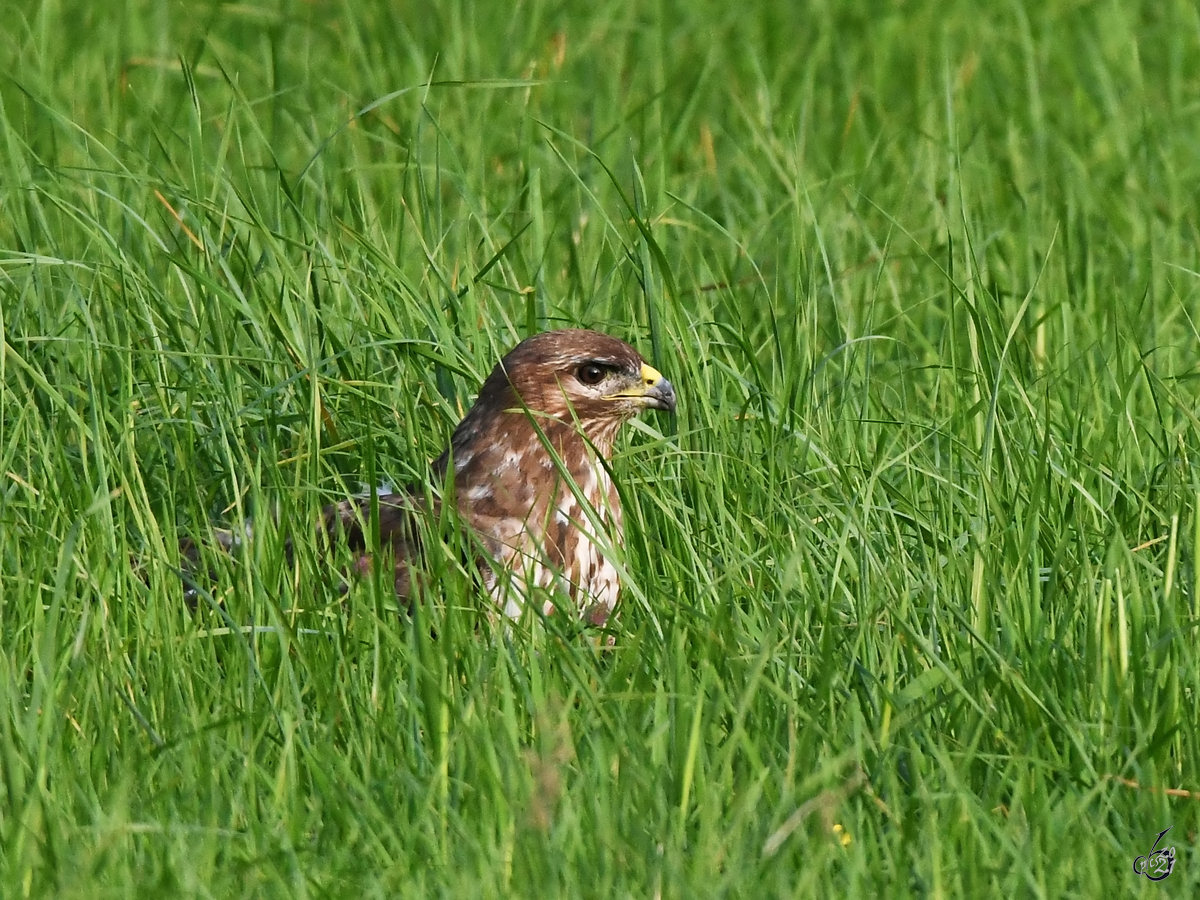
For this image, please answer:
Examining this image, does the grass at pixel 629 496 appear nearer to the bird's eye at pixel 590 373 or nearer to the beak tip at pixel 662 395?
the beak tip at pixel 662 395

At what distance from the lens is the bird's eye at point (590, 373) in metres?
5.06

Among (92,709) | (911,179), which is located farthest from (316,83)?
(92,709)

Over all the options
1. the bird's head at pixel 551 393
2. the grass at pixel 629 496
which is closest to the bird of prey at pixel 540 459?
the bird's head at pixel 551 393

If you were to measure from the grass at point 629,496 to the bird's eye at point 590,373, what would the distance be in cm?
24

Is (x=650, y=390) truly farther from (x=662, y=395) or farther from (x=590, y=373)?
(x=590, y=373)

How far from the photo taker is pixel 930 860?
3.28 meters

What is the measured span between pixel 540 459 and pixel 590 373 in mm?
260

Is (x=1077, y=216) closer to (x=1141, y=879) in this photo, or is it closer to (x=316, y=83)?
(x=316, y=83)

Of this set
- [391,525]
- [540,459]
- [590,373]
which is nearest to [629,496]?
[540,459]

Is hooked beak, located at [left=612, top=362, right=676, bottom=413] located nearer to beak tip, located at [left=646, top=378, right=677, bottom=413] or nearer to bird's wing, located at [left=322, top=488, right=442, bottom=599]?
beak tip, located at [left=646, top=378, right=677, bottom=413]

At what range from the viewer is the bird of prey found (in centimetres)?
482

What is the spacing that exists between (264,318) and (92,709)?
5.52ft

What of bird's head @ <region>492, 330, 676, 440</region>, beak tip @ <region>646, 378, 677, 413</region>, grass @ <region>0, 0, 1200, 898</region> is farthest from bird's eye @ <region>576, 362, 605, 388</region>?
grass @ <region>0, 0, 1200, 898</region>

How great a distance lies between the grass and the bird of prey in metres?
0.14
